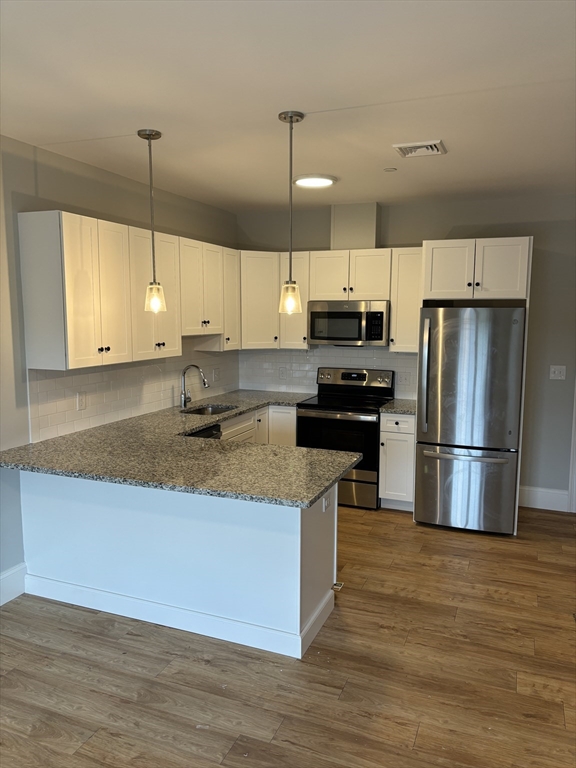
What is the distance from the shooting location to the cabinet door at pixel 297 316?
5160mm

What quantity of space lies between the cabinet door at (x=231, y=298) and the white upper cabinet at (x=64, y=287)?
1573 mm

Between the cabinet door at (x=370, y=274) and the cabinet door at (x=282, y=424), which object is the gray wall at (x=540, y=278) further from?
the cabinet door at (x=282, y=424)

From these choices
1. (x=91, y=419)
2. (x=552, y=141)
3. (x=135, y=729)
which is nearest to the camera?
(x=135, y=729)

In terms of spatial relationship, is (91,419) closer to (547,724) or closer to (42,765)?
(42,765)

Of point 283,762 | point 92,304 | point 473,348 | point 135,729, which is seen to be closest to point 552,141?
point 473,348

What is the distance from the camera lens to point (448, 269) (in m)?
4.45

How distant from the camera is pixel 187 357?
489 cm

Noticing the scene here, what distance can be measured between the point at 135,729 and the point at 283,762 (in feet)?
2.07

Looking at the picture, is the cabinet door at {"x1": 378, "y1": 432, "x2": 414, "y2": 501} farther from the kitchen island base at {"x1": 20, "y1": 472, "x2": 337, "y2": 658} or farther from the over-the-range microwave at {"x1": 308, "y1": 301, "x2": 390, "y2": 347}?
the kitchen island base at {"x1": 20, "y1": 472, "x2": 337, "y2": 658}

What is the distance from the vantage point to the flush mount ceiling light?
393cm

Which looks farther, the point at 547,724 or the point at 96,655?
the point at 96,655

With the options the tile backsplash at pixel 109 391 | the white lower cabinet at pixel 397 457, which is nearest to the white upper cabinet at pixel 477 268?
the white lower cabinet at pixel 397 457

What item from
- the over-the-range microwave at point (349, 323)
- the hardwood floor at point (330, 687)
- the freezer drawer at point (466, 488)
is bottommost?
the hardwood floor at point (330, 687)

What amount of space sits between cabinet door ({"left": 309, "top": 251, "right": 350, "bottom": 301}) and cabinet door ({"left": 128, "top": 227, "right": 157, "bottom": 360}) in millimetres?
1752
